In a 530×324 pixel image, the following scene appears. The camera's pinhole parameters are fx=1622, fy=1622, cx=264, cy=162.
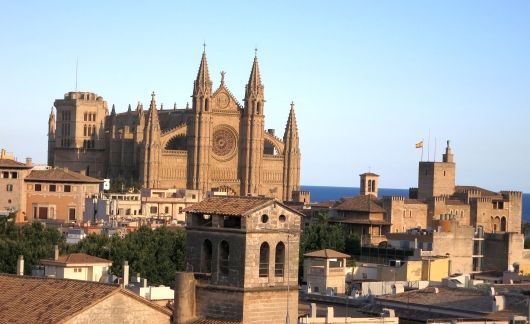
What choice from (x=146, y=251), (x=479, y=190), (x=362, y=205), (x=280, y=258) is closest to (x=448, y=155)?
(x=479, y=190)

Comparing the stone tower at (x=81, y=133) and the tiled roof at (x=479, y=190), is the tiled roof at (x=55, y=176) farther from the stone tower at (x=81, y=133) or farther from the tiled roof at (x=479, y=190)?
the stone tower at (x=81, y=133)

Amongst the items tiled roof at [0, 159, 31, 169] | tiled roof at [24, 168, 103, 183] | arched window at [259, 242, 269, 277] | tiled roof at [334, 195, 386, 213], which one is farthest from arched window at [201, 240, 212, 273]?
tiled roof at [24, 168, 103, 183]

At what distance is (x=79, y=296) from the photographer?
41.5 metres

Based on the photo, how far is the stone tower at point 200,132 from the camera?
16138 centimetres

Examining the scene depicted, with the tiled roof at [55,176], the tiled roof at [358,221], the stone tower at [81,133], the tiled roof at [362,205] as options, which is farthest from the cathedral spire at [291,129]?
the tiled roof at [358,221]

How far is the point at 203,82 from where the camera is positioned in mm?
163250

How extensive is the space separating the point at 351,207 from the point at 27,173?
2483 cm

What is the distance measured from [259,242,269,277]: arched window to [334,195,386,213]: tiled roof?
216ft

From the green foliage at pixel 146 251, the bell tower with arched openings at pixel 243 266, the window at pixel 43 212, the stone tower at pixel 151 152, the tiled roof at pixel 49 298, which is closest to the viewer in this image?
the bell tower with arched openings at pixel 243 266

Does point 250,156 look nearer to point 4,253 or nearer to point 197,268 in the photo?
point 4,253

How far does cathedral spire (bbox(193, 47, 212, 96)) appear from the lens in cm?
16338

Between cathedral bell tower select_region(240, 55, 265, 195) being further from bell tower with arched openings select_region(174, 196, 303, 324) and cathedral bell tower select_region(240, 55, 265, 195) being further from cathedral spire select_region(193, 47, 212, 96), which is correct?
bell tower with arched openings select_region(174, 196, 303, 324)

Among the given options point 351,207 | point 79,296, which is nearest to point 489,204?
point 351,207

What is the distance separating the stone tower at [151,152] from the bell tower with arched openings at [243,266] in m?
116
